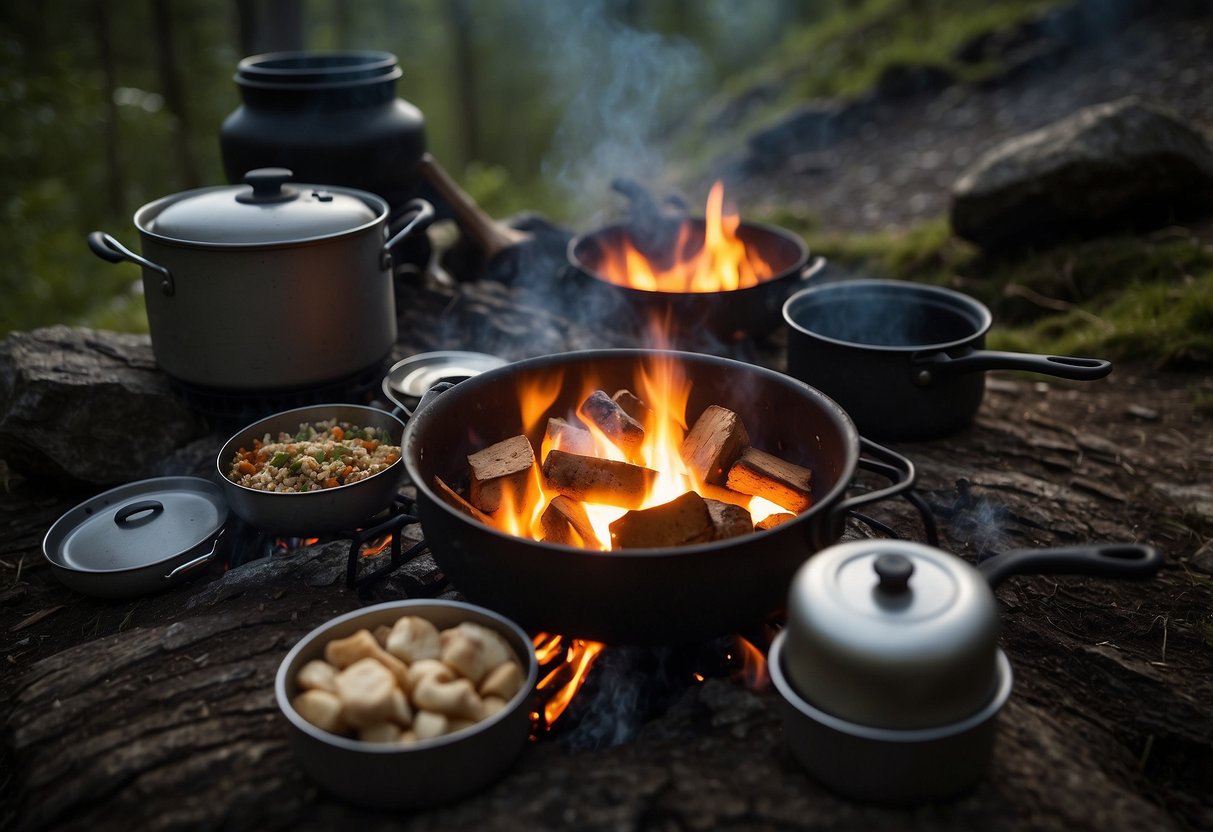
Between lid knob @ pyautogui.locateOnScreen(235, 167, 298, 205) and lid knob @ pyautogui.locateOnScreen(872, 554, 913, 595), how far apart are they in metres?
2.85

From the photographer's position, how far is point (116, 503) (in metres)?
3.48

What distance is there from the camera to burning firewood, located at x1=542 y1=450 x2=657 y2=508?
260 cm

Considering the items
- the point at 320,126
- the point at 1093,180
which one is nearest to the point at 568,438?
the point at 320,126

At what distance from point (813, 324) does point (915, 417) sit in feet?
2.23

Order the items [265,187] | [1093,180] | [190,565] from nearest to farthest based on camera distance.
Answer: [190,565]
[265,187]
[1093,180]

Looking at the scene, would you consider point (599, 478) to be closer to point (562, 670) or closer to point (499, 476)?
point (499, 476)

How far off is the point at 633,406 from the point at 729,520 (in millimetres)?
679

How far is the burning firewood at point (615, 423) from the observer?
9.21 ft

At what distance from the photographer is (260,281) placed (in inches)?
135

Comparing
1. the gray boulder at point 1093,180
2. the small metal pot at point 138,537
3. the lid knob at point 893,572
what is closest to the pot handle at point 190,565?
the small metal pot at point 138,537

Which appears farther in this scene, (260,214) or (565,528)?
(260,214)

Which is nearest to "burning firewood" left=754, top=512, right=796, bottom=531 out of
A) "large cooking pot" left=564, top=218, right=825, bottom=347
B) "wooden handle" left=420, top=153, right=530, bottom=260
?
"large cooking pot" left=564, top=218, right=825, bottom=347

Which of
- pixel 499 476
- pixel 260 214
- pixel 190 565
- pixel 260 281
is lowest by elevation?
pixel 190 565

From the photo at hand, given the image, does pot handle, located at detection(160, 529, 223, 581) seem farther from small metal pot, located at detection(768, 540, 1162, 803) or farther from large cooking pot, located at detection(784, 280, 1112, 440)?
large cooking pot, located at detection(784, 280, 1112, 440)
